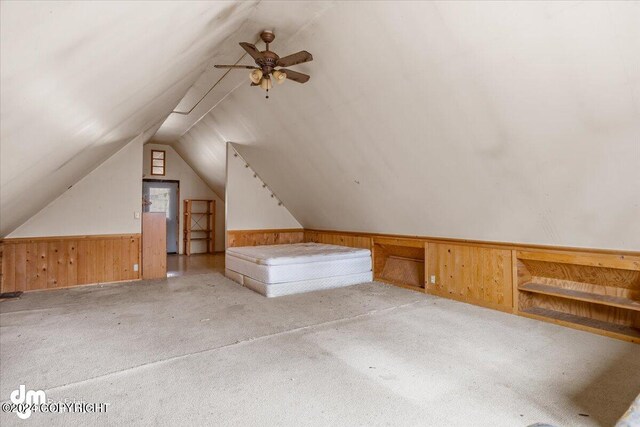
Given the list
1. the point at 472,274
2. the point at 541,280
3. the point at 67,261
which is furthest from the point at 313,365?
the point at 67,261

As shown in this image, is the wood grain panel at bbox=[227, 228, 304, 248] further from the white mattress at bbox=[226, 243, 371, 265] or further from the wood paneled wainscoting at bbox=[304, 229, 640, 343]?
the wood paneled wainscoting at bbox=[304, 229, 640, 343]

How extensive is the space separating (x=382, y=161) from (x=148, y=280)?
433cm

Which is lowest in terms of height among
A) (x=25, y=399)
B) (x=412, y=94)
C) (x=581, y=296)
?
(x=25, y=399)

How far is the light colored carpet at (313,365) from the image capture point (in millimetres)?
1984

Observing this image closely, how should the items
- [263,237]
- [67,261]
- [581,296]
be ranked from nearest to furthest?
1. [581,296]
2. [67,261]
3. [263,237]

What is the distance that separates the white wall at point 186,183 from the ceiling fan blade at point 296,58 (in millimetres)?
6865

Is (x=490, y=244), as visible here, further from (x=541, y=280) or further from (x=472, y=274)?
(x=541, y=280)

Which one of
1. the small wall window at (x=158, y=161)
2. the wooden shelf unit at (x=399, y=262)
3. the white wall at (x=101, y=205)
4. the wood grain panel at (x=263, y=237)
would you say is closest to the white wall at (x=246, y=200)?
the wood grain panel at (x=263, y=237)

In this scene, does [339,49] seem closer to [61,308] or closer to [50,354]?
[50,354]

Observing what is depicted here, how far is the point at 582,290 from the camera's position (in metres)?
3.62

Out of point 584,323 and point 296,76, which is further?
point 296,76

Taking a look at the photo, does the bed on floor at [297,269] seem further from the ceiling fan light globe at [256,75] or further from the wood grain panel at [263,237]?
the ceiling fan light globe at [256,75]

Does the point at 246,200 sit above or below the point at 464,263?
above

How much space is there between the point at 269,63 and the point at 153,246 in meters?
4.13
